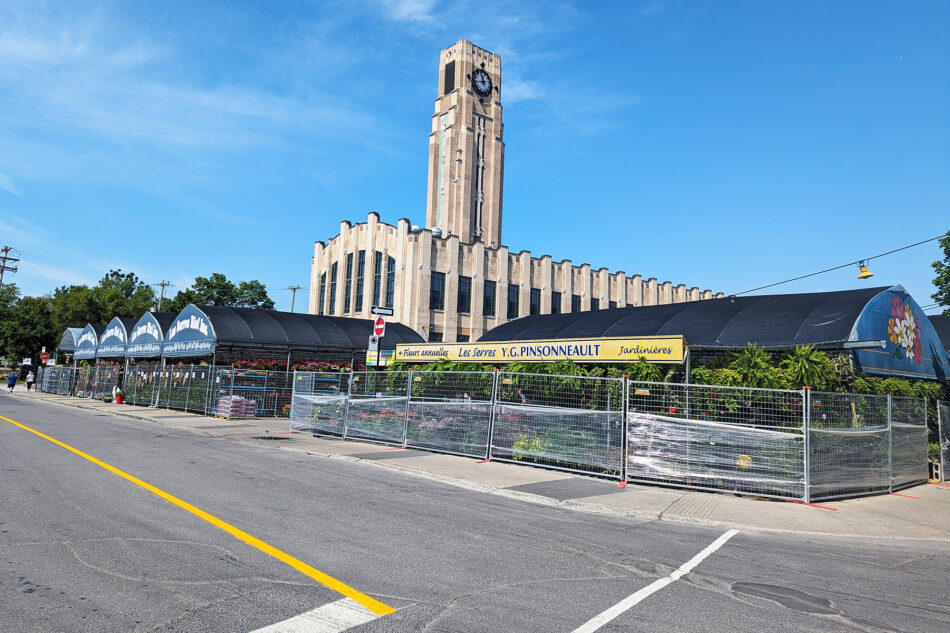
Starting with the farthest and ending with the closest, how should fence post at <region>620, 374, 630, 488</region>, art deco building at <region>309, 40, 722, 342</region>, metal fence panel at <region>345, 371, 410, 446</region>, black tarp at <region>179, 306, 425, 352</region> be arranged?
art deco building at <region>309, 40, 722, 342</region>, black tarp at <region>179, 306, 425, 352</region>, metal fence panel at <region>345, 371, 410, 446</region>, fence post at <region>620, 374, 630, 488</region>

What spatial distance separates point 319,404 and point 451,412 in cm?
561

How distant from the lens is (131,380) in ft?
110

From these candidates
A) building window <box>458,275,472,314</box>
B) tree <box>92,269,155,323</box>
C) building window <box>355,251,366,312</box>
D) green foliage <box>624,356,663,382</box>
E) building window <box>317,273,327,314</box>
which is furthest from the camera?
tree <box>92,269,155,323</box>

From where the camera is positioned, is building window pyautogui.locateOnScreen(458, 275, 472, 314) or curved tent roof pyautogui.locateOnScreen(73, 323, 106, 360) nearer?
curved tent roof pyautogui.locateOnScreen(73, 323, 106, 360)

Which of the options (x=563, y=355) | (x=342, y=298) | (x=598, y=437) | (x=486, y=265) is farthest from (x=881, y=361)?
(x=342, y=298)

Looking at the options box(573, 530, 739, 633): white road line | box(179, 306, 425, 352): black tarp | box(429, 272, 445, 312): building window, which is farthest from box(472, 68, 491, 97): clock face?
box(573, 530, 739, 633): white road line

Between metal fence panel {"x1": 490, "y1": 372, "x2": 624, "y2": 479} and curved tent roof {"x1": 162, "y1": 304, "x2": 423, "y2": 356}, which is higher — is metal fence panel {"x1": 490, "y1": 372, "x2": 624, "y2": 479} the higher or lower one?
the lower one

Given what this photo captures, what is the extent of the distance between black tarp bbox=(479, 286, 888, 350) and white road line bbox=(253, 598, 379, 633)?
45.4 ft

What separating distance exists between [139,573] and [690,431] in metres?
8.69

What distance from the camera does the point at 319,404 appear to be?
1803 centimetres

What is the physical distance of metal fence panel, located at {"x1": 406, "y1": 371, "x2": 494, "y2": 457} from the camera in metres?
13.6

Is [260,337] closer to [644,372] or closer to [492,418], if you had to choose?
[492,418]

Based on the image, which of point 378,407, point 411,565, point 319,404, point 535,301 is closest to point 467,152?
point 535,301

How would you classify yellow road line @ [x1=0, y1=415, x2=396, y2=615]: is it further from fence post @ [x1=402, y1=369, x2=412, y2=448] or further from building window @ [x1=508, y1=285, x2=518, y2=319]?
building window @ [x1=508, y1=285, x2=518, y2=319]
